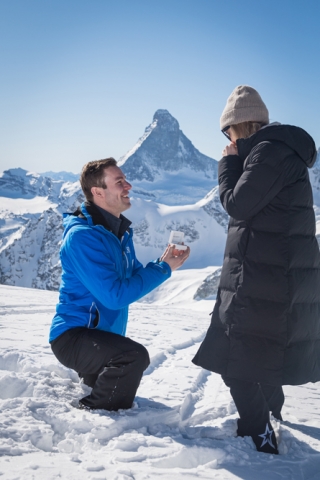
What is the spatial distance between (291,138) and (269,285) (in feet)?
3.02

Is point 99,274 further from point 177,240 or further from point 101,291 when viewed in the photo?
point 177,240

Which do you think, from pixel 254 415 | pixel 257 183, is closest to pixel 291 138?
pixel 257 183

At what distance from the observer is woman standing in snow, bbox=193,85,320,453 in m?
2.45

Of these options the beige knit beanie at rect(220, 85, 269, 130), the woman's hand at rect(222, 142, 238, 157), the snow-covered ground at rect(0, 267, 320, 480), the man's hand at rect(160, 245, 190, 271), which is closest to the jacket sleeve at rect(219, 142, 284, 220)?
the woman's hand at rect(222, 142, 238, 157)

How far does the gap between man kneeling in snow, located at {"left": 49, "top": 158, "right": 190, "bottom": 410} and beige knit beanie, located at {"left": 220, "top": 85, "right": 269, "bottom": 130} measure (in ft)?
3.25

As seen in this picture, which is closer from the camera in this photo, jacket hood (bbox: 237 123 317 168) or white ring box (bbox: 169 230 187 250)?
jacket hood (bbox: 237 123 317 168)

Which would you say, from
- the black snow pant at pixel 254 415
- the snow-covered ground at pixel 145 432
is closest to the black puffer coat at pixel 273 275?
the black snow pant at pixel 254 415

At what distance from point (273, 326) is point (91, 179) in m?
1.77

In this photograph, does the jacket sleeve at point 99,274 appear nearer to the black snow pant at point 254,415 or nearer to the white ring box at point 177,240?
the white ring box at point 177,240

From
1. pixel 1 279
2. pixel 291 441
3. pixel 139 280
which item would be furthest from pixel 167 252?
pixel 1 279

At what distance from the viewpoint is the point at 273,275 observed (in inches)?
97.6

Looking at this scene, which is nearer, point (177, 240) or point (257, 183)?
point (257, 183)

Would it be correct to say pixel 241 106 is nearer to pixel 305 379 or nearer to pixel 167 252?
pixel 167 252

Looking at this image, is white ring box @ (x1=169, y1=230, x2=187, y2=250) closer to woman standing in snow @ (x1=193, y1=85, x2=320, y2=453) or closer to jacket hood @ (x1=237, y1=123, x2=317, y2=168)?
woman standing in snow @ (x1=193, y1=85, x2=320, y2=453)
